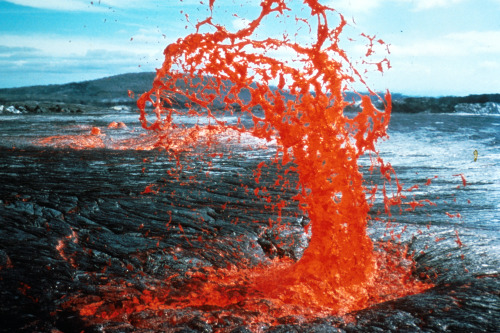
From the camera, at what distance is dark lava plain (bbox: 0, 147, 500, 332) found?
2.92 metres

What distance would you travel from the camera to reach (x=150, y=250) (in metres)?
4.23

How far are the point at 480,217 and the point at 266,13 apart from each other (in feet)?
12.2

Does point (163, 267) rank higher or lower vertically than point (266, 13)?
lower

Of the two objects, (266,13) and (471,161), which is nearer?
(266,13)

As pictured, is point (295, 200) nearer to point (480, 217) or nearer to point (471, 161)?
point (480, 217)

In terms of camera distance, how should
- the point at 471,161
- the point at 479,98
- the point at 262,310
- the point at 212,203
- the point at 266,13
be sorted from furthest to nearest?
the point at 479,98 → the point at 471,161 → the point at 212,203 → the point at 266,13 → the point at 262,310

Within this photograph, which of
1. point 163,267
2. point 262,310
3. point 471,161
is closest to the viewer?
point 262,310

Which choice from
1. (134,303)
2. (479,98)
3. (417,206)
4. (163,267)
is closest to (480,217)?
(417,206)

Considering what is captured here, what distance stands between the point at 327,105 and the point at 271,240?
162 cm

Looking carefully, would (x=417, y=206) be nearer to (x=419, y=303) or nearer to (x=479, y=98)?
(x=419, y=303)

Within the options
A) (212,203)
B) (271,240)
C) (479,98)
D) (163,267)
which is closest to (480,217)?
(271,240)

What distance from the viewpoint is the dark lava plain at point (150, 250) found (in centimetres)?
292

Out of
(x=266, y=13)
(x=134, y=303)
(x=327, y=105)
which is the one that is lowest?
(x=134, y=303)

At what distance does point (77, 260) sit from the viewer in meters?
3.92
